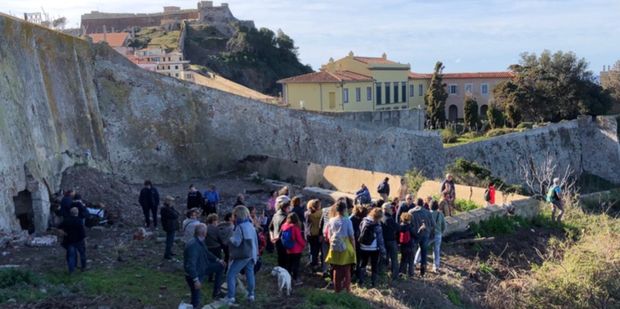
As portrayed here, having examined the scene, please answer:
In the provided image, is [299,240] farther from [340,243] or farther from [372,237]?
[372,237]

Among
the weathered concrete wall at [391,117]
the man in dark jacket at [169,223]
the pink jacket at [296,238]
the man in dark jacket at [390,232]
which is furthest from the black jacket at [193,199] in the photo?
the weathered concrete wall at [391,117]

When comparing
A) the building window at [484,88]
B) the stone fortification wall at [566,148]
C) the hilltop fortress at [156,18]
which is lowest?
the stone fortification wall at [566,148]

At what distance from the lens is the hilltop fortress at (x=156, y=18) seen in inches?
3056

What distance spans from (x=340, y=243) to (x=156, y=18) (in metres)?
79.1

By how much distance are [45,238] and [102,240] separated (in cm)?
104

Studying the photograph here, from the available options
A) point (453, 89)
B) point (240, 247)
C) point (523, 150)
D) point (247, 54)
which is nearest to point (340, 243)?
point (240, 247)

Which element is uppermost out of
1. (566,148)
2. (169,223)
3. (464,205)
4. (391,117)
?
(391,117)

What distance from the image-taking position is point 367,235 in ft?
31.6

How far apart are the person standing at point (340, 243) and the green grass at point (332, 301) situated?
224 millimetres

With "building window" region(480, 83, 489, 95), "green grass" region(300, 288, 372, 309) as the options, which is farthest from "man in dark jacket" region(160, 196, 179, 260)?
"building window" region(480, 83, 489, 95)

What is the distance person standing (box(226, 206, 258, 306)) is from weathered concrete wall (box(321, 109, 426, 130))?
59.2 ft

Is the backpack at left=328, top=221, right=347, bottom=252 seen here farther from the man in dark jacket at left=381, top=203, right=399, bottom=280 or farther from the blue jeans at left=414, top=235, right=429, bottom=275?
the blue jeans at left=414, top=235, right=429, bottom=275

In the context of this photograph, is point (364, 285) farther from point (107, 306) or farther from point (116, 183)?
point (116, 183)

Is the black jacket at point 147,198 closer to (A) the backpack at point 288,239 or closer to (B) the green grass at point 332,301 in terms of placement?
(A) the backpack at point 288,239
